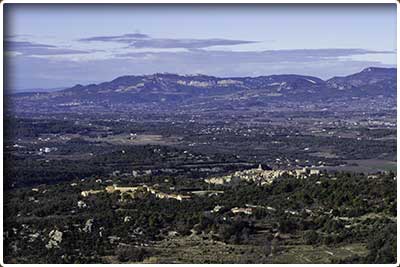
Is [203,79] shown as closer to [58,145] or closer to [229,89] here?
[229,89]

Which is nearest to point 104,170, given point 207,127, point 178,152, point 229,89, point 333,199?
point 178,152

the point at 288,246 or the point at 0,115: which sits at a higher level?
the point at 0,115

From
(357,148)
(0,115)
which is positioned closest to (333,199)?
(0,115)

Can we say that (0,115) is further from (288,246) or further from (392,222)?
(392,222)

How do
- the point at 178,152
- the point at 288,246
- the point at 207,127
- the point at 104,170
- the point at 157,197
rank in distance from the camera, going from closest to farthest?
the point at 288,246 < the point at 157,197 < the point at 104,170 < the point at 178,152 < the point at 207,127

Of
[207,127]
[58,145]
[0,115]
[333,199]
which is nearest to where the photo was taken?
[0,115]

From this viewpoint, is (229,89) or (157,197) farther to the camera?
(229,89)
